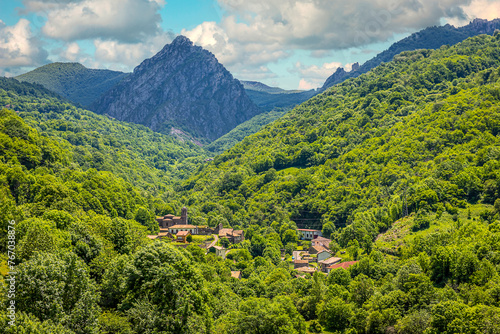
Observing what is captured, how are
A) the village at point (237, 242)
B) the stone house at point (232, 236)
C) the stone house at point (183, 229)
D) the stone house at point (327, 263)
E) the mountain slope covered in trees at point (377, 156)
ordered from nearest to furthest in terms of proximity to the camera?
the stone house at point (327, 263)
the village at point (237, 242)
the mountain slope covered in trees at point (377, 156)
the stone house at point (183, 229)
the stone house at point (232, 236)

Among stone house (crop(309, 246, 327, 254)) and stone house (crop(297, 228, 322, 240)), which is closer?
stone house (crop(309, 246, 327, 254))

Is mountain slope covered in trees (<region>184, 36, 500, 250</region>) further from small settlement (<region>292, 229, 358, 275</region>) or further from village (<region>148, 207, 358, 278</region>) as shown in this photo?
village (<region>148, 207, 358, 278</region>)

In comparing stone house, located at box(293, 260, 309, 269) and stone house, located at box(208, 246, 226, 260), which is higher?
stone house, located at box(208, 246, 226, 260)

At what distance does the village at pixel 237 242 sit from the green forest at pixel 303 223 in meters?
1.94

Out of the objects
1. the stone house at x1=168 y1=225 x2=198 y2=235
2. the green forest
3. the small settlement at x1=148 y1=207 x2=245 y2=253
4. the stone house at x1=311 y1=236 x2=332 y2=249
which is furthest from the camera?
the stone house at x1=311 y1=236 x2=332 y2=249

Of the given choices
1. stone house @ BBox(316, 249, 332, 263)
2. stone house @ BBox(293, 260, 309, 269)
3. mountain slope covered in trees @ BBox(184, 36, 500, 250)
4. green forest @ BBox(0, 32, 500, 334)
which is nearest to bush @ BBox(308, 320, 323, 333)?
green forest @ BBox(0, 32, 500, 334)

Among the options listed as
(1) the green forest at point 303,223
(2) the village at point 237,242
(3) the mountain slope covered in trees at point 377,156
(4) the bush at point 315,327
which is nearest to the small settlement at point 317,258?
(2) the village at point 237,242

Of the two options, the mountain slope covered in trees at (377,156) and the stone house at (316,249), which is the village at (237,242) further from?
the mountain slope covered in trees at (377,156)

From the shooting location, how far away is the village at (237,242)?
79250 millimetres

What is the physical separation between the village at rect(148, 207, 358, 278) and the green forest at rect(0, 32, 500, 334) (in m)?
1.94

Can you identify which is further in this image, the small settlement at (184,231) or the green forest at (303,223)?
the small settlement at (184,231)

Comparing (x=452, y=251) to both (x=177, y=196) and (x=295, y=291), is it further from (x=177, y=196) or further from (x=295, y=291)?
(x=177, y=196)

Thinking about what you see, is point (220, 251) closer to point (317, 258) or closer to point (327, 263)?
point (317, 258)

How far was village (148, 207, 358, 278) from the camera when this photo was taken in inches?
3120
